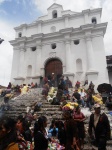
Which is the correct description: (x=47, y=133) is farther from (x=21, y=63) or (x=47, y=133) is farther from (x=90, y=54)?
(x=21, y=63)

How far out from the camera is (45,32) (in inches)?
986

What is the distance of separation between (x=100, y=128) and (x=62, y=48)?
19.2 metres

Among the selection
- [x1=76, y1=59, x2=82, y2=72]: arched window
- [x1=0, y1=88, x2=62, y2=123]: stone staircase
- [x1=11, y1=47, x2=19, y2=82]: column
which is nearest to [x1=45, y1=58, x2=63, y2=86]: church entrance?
[x1=76, y1=59, x2=82, y2=72]: arched window

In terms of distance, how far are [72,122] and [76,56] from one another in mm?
18306

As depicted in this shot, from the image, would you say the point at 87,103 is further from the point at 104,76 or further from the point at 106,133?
the point at 104,76

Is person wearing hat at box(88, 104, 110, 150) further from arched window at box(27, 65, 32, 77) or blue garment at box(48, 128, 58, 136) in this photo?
arched window at box(27, 65, 32, 77)

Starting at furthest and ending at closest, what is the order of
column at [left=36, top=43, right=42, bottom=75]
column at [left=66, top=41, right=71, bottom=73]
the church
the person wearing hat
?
column at [left=36, top=43, right=42, bottom=75], column at [left=66, top=41, right=71, bottom=73], the church, the person wearing hat

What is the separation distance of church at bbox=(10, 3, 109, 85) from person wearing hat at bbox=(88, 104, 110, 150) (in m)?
15.6

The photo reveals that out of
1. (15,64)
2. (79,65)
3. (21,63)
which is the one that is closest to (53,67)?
(79,65)

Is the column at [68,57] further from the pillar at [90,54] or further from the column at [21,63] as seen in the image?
the column at [21,63]

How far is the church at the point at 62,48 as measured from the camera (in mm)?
20891

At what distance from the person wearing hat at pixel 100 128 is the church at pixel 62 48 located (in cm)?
1564

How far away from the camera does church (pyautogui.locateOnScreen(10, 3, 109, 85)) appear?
20891 millimetres

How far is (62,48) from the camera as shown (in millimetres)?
22922
